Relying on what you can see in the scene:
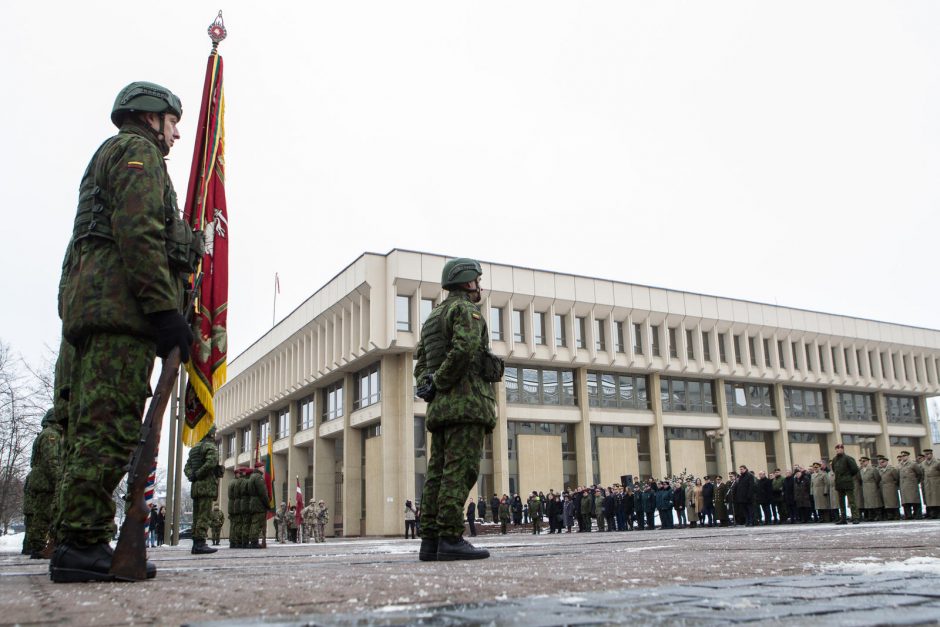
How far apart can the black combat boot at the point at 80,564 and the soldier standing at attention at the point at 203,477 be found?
8.97m

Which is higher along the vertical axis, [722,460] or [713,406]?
[713,406]

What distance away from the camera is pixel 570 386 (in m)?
39.8

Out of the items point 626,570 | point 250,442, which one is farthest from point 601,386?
point 626,570

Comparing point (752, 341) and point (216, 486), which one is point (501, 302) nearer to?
point (752, 341)

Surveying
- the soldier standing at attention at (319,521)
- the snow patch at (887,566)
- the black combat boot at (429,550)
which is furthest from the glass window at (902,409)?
the snow patch at (887,566)

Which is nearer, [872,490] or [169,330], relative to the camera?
[169,330]

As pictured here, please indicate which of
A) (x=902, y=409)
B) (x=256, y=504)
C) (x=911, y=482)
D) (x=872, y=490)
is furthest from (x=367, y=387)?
(x=902, y=409)

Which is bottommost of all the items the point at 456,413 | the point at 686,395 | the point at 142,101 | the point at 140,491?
the point at 140,491

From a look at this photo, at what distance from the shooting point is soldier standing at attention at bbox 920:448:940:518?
60.3 feet

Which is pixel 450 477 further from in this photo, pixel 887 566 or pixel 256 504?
pixel 256 504

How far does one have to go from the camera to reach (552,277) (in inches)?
1532

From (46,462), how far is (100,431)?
25.9 feet

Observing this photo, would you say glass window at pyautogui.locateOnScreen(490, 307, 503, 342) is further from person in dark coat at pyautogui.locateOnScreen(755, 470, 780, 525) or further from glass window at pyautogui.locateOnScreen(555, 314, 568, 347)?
person in dark coat at pyautogui.locateOnScreen(755, 470, 780, 525)

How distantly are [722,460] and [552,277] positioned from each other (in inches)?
577
